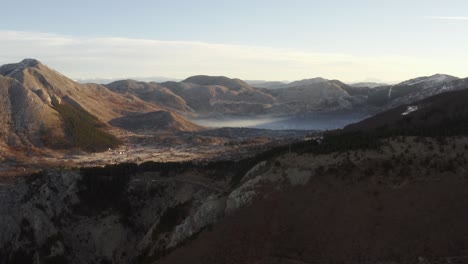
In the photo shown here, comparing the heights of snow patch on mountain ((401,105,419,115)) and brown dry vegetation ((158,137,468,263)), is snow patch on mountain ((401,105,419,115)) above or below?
above

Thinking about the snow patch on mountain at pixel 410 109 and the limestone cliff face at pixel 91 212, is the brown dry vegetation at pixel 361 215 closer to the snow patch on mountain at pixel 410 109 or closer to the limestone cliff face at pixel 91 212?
the limestone cliff face at pixel 91 212

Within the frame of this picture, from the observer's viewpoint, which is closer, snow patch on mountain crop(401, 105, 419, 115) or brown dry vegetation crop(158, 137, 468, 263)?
brown dry vegetation crop(158, 137, 468, 263)

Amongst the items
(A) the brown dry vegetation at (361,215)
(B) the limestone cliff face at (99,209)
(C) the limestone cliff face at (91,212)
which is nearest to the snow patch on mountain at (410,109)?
(B) the limestone cliff face at (99,209)

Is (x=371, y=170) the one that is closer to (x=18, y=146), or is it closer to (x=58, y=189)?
(x=58, y=189)

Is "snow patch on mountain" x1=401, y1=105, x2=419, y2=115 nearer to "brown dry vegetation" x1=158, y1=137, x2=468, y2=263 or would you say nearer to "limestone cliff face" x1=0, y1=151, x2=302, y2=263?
"limestone cliff face" x1=0, y1=151, x2=302, y2=263

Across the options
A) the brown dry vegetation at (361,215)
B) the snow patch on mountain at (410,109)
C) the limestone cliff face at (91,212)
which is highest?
the snow patch on mountain at (410,109)

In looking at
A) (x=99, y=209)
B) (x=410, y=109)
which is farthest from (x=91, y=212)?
(x=410, y=109)

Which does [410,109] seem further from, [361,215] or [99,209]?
[361,215]

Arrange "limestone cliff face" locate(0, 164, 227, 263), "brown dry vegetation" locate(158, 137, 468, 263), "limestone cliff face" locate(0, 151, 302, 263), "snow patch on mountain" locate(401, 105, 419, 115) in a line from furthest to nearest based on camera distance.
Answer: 1. "snow patch on mountain" locate(401, 105, 419, 115)
2. "limestone cliff face" locate(0, 164, 227, 263)
3. "limestone cliff face" locate(0, 151, 302, 263)
4. "brown dry vegetation" locate(158, 137, 468, 263)

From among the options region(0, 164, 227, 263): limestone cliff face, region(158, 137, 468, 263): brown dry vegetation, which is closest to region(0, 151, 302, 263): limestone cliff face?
region(0, 164, 227, 263): limestone cliff face

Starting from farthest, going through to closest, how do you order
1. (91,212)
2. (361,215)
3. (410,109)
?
(410,109), (91,212), (361,215)

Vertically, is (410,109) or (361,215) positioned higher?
(410,109)

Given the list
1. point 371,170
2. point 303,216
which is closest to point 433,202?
point 371,170
